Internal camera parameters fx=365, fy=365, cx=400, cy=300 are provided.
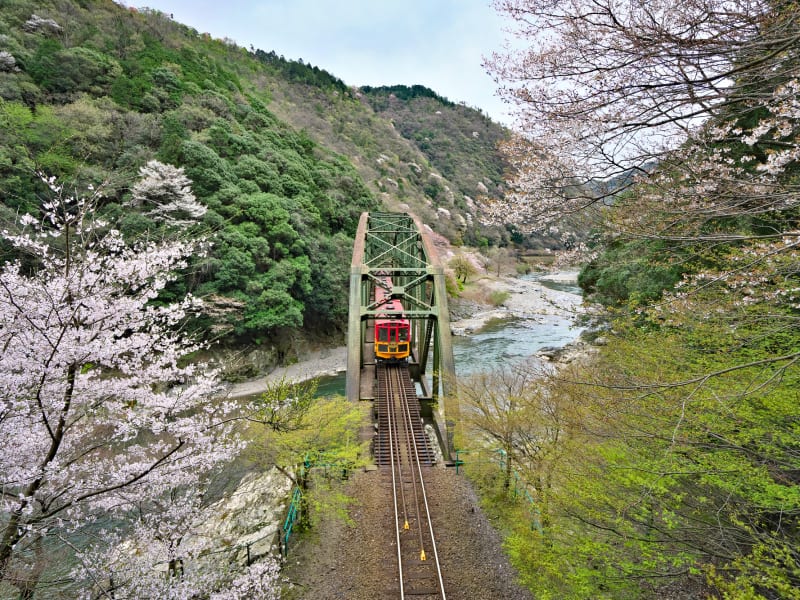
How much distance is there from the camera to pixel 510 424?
27.0 ft

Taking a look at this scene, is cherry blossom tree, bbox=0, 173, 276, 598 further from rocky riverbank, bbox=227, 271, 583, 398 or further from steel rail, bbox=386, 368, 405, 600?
rocky riverbank, bbox=227, 271, 583, 398

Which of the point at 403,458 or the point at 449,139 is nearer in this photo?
the point at 403,458

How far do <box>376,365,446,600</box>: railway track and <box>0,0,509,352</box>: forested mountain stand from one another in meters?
8.10

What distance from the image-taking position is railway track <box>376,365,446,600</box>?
6480 millimetres

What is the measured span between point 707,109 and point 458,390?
806cm

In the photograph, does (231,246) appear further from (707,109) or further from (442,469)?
(707,109)

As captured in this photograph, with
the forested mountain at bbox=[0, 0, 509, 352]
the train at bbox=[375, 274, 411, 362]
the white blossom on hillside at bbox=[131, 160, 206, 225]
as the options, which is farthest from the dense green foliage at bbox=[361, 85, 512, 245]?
the train at bbox=[375, 274, 411, 362]

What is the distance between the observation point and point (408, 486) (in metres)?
8.81

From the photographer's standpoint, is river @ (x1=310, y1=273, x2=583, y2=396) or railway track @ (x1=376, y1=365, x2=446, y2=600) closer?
railway track @ (x1=376, y1=365, x2=446, y2=600)

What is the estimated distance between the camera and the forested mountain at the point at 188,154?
62.4 ft

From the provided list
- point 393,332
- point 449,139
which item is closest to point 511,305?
point 393,332

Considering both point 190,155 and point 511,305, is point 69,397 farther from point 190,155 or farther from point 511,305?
point 511,305

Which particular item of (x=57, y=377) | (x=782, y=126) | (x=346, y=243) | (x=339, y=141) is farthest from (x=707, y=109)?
(x=339, y=141)

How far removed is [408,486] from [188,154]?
74.0ft
